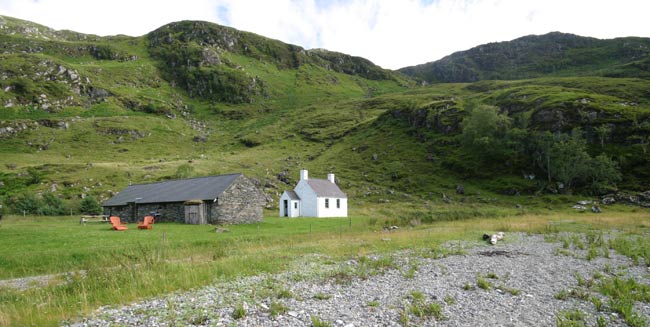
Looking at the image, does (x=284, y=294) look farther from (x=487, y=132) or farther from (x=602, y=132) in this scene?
(x=602, y=132)

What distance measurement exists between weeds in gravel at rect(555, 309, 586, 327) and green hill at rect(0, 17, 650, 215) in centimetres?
6296

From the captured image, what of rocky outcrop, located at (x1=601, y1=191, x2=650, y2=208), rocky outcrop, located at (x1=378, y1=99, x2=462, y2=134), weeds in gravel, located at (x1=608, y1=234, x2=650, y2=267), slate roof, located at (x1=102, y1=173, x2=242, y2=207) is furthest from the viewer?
rocky outcrop, located at (x1=378, y1=99, x2=462, y2=134)

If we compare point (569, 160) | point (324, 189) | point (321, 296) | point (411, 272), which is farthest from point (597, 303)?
point (569, 160)

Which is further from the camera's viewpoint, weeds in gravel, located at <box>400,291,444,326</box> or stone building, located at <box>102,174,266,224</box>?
stone building, located at <box>102,174,266,224</box>

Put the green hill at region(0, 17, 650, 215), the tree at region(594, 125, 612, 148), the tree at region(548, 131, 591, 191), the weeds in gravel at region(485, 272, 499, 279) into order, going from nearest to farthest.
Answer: the weeds in gravel at region(485, 272, 499, 279) → the tree at region(548, 131, 591, 191) → the green hill at region(0, 17, 650, 215) → the tree at region(594, 125, 612, 148)

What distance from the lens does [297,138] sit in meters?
137

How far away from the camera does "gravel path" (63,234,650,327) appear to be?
10336 mm

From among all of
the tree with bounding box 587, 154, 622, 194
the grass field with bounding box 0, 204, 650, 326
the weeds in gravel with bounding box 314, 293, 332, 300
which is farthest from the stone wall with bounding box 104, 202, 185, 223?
the tree with bounding box 587, 154, 622, 194

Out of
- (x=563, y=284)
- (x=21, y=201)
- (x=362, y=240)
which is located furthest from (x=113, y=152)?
(x=563, y=284)

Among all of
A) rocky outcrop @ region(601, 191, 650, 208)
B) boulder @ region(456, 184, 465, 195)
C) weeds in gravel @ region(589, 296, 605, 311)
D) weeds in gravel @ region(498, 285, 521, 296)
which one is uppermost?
boulder @ region(456, 184, 465, 195)

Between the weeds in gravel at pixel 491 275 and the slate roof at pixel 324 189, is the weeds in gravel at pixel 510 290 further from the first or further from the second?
the slate roof at pixel 324 189

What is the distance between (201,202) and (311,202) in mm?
21799

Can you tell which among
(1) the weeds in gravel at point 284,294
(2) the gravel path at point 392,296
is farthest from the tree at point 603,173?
(1) the weeds in gravel at point 284,294

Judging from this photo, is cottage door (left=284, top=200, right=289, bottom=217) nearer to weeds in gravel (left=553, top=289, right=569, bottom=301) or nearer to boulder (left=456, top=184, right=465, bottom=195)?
boulder (left=456, top=184, right=465, bottom=195)
